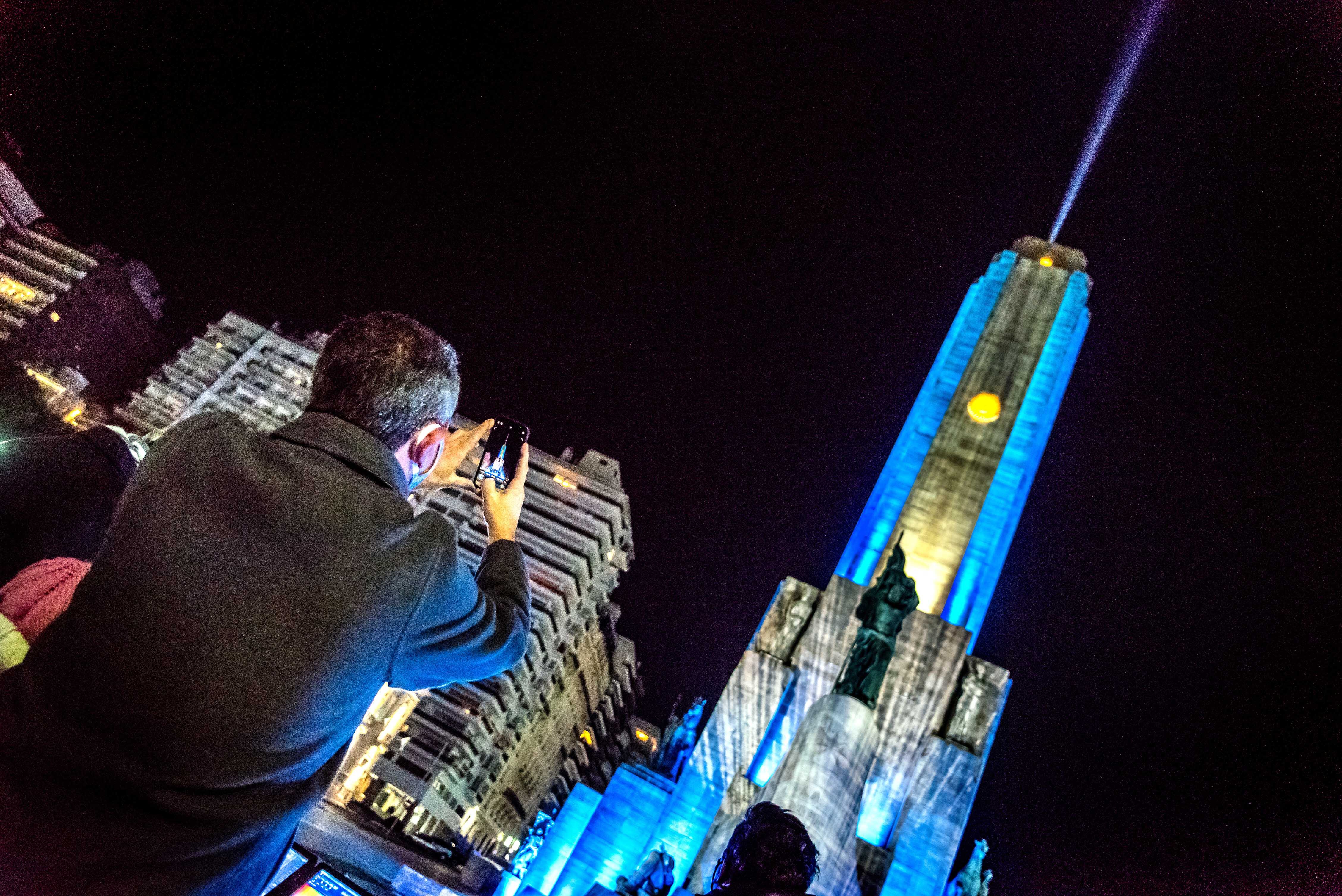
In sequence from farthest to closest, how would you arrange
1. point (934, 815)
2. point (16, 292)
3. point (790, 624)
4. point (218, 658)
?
point (16, 292) → point (790, 624) → point (934, 815) → point (218, 658)

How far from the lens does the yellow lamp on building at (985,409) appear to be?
95.6ft

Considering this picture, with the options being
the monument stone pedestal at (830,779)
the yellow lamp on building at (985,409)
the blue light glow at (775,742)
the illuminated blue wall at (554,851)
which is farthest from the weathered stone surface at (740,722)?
the yellow lamp on building at (985,409)

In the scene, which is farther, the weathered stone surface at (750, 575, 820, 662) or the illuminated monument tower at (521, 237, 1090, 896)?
the weathered stone surface at (750, 575, 820, 662)

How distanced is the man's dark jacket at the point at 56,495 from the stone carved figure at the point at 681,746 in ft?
88.2

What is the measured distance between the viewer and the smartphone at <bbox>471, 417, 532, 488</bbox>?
3.10 meters

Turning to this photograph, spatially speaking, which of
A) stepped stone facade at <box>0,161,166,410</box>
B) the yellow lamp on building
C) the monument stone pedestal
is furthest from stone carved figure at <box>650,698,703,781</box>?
stepped stone facade at <box>0,161,166,410</box>

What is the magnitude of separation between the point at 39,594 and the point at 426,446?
4.56 feet

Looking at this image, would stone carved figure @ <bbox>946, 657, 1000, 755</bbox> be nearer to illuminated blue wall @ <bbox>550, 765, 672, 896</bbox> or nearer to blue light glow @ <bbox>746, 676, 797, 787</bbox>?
blue light glow @ <bbox>746, 676, 797, 787</bbox>

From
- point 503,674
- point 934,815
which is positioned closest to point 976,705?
point 934,815

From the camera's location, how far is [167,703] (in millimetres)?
1745

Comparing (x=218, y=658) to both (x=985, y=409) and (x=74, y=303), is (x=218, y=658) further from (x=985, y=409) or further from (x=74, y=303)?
(x=74, y=303)

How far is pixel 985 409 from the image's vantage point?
95.9 ft

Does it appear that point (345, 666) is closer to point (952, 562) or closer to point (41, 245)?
point (952, 562)

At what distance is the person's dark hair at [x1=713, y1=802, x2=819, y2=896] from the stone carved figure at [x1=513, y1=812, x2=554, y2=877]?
26.4m
